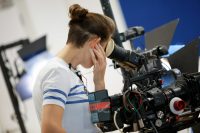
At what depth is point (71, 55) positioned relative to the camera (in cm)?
176

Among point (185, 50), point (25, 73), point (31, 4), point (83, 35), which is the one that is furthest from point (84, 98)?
point (31, 4)

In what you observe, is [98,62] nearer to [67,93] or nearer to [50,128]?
[67,93]

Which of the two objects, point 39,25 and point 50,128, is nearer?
point 50,128

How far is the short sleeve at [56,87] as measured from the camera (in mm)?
1614

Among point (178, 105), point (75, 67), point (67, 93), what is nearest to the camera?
point (178, 105)

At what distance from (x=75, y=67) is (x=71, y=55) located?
7 cm

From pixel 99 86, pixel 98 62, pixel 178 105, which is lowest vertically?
pixel 178 105

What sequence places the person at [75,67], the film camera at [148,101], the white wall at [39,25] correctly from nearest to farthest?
the film camera at [148,101] < the person at [75,67] < the white wall at [39,25]

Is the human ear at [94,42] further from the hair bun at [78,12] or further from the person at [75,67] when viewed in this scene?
the hair bun at [78,12]

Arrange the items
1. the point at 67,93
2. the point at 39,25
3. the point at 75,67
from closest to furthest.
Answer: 1. the point at 67,93
2. the point at 75,67
3. the point at 39,25

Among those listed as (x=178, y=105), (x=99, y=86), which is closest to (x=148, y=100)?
(x=178, y=105)

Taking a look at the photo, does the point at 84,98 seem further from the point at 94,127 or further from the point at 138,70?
the point at 138,70

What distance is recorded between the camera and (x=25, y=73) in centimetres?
360

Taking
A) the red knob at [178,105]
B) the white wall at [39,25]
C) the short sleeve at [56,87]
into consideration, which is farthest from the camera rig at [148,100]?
the white wall at [39,25]
